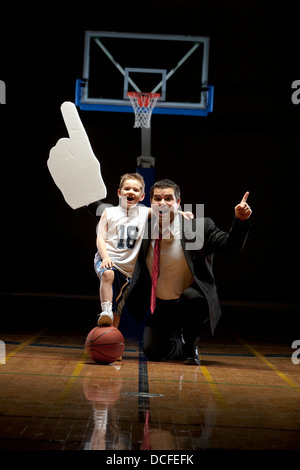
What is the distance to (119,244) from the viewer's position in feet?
16.9

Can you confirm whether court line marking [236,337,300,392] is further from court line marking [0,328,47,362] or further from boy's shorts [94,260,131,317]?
court line marking [0,328,47,362]

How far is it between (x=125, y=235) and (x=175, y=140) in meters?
6.74

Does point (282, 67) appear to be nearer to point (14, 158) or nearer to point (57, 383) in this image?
point (14, 158)

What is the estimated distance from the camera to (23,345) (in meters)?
5.70

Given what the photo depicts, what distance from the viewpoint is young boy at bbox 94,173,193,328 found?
4.88m

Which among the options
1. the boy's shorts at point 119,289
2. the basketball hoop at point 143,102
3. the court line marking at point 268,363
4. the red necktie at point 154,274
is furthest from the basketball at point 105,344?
the basketball hoop at point 143,102

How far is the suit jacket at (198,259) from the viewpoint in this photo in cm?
485

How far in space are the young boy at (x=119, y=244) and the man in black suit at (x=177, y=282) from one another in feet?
0.28

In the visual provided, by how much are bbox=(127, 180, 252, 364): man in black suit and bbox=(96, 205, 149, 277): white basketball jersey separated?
77 mm

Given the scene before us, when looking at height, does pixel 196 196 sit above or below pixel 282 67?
below

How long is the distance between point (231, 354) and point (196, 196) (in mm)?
6110

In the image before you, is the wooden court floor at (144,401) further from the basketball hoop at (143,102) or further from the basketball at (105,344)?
the basketball hoop at (143,102)

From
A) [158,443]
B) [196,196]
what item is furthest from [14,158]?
[158,443]

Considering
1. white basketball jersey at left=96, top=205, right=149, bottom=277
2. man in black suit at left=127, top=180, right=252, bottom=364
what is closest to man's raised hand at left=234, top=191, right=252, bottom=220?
man in black suit at left=127, top=180, right=252, bottom=364
